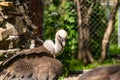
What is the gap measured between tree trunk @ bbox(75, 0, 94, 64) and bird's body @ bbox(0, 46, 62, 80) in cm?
558

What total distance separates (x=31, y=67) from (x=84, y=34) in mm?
6216

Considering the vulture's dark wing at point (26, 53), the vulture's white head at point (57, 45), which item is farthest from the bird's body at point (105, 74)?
the vulture's white head at point (57, 45)

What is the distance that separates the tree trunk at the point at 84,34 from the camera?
1147cm

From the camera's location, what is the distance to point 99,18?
13.1m

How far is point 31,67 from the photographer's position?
5707mm

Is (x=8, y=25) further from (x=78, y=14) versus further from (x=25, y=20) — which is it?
(x=78, y=14)

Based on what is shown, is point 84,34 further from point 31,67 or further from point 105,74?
point 105,74

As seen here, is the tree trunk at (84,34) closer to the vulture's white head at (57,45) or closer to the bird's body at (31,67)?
the vulture's white head at (57,45)

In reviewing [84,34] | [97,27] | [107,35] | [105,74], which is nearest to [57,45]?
[105,74]

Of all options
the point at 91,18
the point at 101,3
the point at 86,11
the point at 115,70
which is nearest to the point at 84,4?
the point at 86,11

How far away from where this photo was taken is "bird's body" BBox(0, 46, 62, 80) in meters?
5.59

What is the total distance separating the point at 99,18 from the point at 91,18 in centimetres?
47

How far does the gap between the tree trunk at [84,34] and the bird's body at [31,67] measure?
5.58 metres

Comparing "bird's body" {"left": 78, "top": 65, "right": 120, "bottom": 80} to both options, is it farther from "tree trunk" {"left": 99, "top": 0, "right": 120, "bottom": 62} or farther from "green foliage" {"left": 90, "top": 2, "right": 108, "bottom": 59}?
"green foliage" {"left": 90, "top": 2, "right": 108, "bottom": 59}
